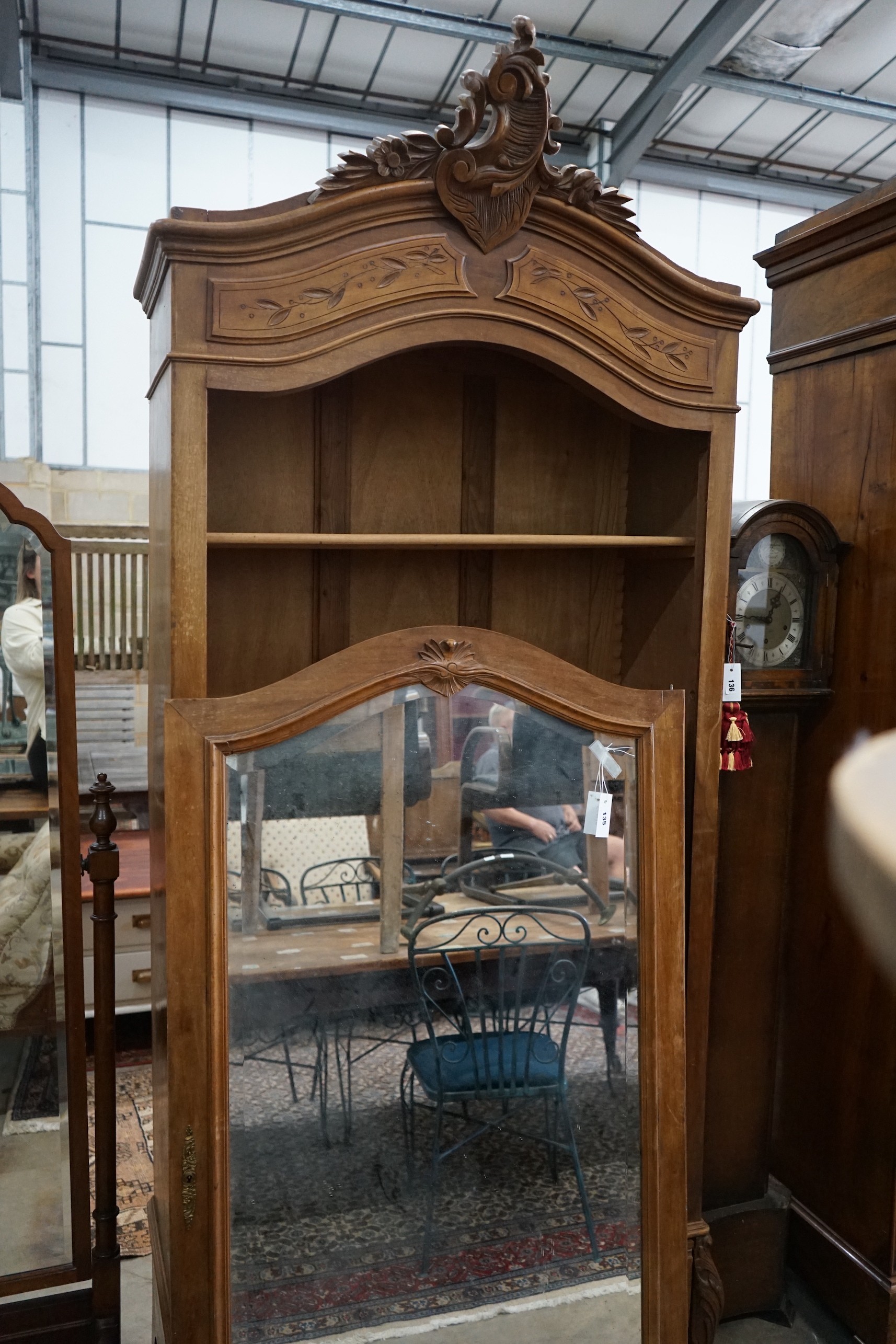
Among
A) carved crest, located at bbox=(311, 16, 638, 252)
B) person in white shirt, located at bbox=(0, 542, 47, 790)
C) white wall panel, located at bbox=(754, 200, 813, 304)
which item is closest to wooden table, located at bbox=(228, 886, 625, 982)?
person in white shirt, located at bbox=(0, 542, 47, 790)

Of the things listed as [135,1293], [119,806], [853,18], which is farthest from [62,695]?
[853,18]

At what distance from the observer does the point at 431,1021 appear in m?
1.81

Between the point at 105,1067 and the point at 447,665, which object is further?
the point at 105,1067

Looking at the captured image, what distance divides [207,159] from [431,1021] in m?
3.74

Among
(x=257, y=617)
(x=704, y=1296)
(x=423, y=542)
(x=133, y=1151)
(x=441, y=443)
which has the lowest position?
(x=133, y=1151)

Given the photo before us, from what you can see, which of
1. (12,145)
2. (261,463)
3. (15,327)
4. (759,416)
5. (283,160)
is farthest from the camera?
(759,416)

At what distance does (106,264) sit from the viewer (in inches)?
166

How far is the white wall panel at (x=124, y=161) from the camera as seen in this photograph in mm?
4105

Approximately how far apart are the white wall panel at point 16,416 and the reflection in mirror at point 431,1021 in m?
3.00

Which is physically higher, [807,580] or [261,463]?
[261,463]

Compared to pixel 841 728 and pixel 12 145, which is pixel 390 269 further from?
pixel 12 145

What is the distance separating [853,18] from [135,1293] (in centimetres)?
459

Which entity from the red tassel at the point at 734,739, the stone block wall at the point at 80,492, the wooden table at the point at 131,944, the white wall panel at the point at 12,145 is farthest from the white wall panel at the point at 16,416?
the red tassel at the point at 734,739

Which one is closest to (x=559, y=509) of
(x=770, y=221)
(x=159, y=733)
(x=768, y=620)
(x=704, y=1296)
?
(x=768, y=620)
